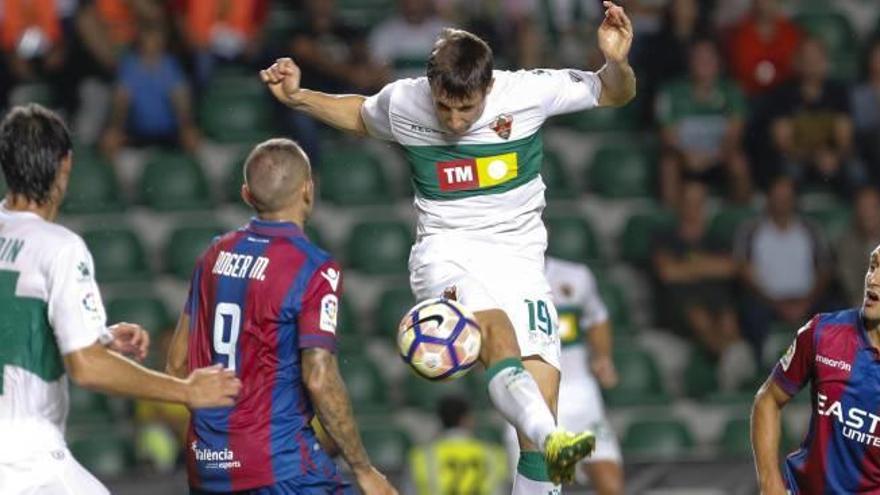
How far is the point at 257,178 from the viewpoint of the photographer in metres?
7.27

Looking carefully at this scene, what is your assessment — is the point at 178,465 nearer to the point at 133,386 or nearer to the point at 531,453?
the point at 531,453

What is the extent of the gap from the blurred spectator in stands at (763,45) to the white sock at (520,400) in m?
7.77

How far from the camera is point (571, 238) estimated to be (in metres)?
14.2

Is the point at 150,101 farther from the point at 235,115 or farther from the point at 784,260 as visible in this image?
the point at 784,260

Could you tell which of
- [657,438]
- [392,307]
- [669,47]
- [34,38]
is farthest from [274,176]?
[669,47]

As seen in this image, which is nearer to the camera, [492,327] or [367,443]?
[492,327]

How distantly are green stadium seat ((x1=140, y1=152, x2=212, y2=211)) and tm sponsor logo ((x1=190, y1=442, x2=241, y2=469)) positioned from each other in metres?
7.06

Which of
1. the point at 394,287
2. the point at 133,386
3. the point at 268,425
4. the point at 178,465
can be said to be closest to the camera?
the point at 133,386

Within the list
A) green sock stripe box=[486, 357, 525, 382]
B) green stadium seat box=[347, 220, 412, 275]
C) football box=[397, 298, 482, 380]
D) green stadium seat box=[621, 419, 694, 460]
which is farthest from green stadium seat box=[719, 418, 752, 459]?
football box=[397, 298, 482, 380]

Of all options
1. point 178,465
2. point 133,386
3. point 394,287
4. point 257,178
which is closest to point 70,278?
point 133,386

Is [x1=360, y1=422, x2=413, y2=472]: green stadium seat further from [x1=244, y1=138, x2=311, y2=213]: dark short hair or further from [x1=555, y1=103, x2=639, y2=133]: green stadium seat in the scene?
[x1=244, y1=138, x2=311, y2=213]: dark short hair

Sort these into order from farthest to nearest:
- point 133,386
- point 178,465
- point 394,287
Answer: point 394,287 → point 178,465 → point 133,386

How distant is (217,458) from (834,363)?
236cm

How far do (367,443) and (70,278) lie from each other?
6.54 meters
